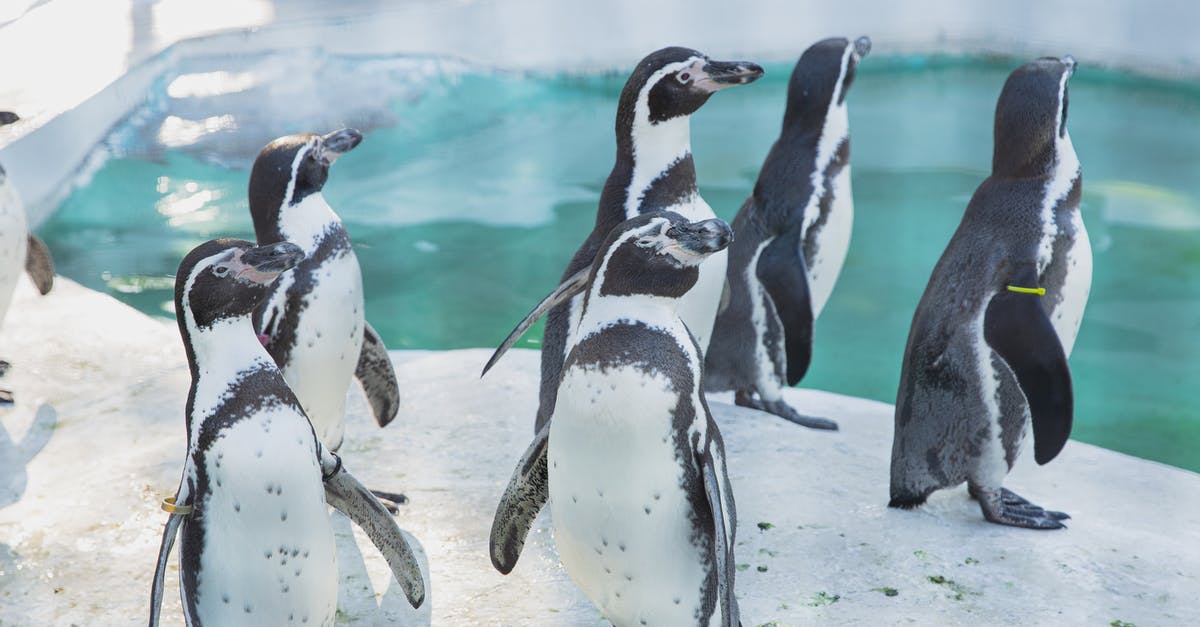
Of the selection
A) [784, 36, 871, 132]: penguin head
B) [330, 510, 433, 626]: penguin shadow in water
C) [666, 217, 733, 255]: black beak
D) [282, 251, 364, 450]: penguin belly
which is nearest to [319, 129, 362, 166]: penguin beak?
[282, 251, 364, 450]: penguin belly

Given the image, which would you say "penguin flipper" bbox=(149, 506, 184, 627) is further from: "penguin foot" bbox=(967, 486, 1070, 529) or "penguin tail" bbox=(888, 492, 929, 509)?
"penguin foot" bbox=(967, 486, 1070, 529)

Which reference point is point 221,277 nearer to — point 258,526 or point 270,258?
point 270,258

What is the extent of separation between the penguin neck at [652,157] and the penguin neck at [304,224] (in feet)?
2.15

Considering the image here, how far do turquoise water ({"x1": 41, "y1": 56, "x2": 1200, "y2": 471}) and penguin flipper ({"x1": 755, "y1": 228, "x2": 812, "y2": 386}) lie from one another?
37 cm

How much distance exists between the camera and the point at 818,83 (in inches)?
135

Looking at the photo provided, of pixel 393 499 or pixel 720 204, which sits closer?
pixel 393 499

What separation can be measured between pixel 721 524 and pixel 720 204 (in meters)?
4.68

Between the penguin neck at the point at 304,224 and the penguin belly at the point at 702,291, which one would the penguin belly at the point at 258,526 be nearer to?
the penguin neck at the point at 304,224

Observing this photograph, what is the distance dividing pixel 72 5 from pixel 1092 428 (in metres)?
6.99

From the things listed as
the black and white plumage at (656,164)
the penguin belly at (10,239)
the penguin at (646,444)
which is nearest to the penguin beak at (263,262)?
the penguin at (646,444)

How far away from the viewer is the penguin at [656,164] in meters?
2.56

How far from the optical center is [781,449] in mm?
3035

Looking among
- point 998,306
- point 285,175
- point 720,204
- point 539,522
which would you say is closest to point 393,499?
point 539,522

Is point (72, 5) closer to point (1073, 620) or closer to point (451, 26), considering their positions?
point (451, 26)
